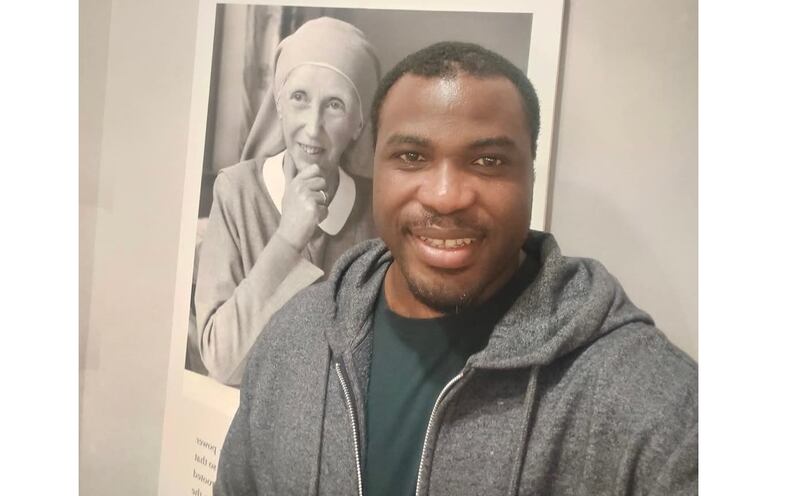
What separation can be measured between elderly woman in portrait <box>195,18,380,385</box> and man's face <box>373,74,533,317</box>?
0.27 ft

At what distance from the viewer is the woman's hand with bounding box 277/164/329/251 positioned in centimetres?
81

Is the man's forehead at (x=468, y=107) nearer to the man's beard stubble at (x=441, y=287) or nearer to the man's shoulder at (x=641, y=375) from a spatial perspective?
the man's beard stubble at (x=441, y=287)

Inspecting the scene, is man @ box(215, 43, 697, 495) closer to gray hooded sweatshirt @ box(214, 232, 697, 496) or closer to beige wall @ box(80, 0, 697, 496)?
gray hooded sweatshirt @ box(214, 232, 697, 496)

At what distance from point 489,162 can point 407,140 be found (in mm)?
92

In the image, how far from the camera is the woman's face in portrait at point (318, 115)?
2.57 feet

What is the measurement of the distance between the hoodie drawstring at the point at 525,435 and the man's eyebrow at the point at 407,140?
0.26m

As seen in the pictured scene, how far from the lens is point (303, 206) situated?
822mm

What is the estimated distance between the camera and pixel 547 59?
2.20 feet

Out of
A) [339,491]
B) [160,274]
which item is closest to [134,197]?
[160,274]

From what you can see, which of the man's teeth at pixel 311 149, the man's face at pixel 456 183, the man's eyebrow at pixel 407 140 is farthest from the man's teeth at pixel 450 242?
the man's teeth at pixel 311 149

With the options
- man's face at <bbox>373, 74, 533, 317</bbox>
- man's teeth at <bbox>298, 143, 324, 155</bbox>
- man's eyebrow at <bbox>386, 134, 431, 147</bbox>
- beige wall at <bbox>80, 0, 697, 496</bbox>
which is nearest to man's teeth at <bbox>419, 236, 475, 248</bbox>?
man's face at <bbox>373, 74, 533, 317</bbox>
